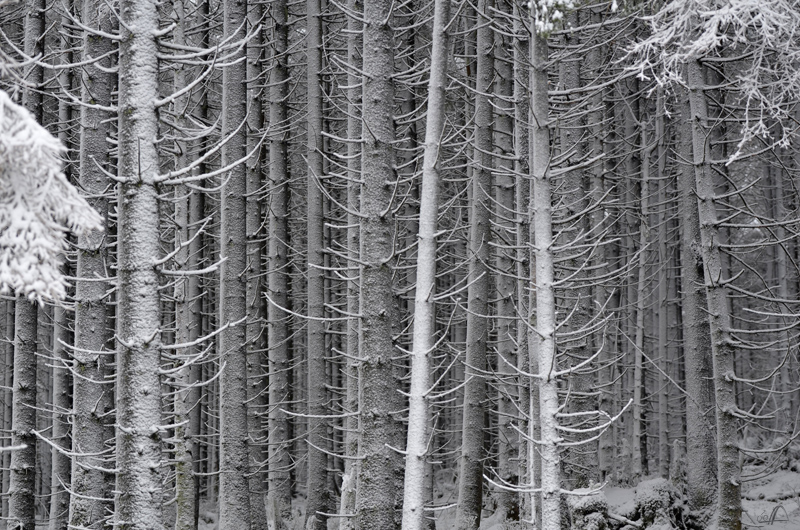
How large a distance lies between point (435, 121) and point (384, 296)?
199 cm

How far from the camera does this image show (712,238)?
9.59m

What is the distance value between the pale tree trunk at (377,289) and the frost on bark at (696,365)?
4.98 meters

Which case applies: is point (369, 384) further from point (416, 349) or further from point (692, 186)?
point (692, 186)

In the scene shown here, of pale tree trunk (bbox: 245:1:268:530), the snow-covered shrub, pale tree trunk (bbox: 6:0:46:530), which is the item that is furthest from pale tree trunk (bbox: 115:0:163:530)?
the snow-covered shrub

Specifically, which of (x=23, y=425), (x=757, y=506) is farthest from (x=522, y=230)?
(x=23, y=425)

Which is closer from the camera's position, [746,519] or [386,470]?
[386,470]

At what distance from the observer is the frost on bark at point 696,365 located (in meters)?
11.3

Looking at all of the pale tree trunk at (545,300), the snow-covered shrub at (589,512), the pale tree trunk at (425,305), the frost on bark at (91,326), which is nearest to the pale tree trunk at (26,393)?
the frost on bark at (91,326)

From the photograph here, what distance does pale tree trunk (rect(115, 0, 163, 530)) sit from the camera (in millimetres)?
5992

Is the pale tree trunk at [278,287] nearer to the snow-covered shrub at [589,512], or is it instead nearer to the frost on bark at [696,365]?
the snow-covered shrub at [589,512]

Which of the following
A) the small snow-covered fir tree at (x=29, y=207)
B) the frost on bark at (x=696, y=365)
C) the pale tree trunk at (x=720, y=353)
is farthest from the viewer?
the frost on bark at (x=696, y=365)

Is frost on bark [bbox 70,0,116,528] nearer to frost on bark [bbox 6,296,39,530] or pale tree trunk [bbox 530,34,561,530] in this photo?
frost on bark [bbox 6,296,39,530]

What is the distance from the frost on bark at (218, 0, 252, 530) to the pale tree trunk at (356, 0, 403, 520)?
3341mm

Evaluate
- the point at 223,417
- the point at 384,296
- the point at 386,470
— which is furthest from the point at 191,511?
the point at 384,296
